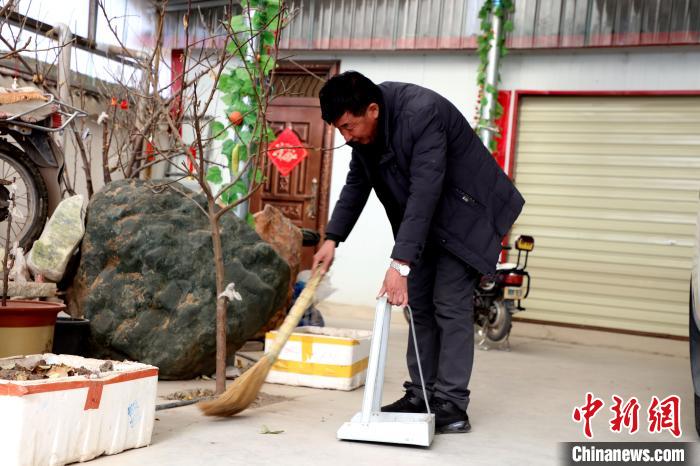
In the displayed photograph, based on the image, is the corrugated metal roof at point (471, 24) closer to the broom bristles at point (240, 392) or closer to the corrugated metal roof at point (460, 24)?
the corrugated metal roof at point (460, 24)

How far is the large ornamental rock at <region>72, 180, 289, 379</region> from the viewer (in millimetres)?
4242

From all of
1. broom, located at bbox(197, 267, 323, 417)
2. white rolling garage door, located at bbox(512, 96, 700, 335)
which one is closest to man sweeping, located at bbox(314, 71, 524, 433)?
broom, located at bbox(197, 267, 323, 417)

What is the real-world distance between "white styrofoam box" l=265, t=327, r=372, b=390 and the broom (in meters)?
1.01

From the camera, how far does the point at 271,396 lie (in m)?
4.18

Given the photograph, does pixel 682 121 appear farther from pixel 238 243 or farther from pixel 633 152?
pixel 238 243

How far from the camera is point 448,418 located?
11.5 ft

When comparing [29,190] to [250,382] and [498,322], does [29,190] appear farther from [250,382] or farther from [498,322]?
[498,322]

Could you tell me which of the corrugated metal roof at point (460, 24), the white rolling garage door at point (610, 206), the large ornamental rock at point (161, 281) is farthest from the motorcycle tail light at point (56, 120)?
the white rolling garage door at point (610, 206)

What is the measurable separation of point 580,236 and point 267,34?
416cm

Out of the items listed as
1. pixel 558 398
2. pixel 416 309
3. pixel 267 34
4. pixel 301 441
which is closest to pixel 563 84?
pixel 267 34

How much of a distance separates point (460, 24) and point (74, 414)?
6.93 meters

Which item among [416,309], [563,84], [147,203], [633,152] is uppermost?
[563,84]

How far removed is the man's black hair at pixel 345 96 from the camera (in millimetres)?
3236

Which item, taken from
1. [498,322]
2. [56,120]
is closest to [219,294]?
[56,120]
